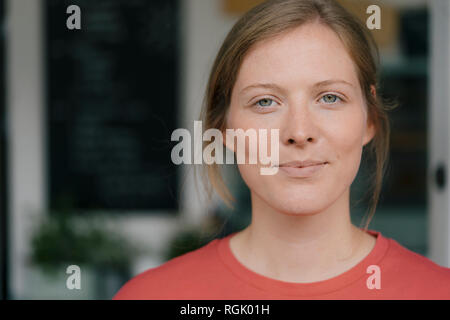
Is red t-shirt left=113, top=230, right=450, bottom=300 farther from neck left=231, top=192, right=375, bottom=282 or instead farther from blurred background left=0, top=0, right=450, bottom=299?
blurred background left=0, top=0, right=450, bottom=299

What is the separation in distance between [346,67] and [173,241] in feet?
3.70

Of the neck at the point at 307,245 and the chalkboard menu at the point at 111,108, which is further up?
the chalkboard menu at the point at 111,108

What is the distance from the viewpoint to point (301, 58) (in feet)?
2.46

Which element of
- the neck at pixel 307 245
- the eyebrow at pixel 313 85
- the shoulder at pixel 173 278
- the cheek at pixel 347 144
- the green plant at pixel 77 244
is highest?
the eyebrow at pixel 313 85

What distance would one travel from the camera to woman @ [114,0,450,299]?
760 millimetres

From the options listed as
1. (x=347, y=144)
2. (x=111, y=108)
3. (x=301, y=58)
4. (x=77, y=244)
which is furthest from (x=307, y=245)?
(x=111, y=108)

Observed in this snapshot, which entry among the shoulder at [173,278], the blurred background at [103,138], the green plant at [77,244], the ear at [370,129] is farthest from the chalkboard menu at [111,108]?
the ear at [370,129]

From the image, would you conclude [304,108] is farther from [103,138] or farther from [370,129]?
[103,138]

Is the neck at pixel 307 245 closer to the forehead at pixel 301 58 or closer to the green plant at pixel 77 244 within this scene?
the forehead at pixel 301 58

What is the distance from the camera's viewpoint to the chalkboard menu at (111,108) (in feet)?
7.00

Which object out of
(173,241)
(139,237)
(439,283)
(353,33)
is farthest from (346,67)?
(139,237)

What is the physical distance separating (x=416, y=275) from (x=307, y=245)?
0.16m

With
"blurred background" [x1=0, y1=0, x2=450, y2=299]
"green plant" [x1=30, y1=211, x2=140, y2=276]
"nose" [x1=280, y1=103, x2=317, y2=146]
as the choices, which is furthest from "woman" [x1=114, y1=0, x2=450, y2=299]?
"green plant" [x1=30, y1=211, x2=140, y2=276]

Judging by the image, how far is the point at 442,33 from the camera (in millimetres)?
1131
